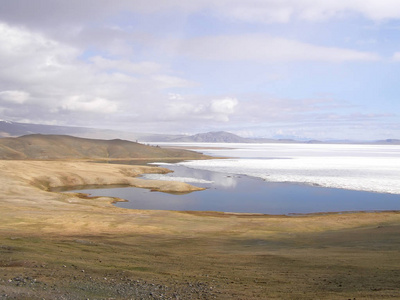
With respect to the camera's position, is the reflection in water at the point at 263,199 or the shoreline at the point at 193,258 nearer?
the shoreline at the point at 193,258

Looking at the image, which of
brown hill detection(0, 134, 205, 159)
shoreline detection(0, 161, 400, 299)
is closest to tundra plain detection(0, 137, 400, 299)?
shoreline detection(0, 161, 400, 299)

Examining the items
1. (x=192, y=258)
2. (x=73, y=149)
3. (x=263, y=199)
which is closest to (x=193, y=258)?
(x=192, y=258)

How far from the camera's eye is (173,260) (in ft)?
61.4

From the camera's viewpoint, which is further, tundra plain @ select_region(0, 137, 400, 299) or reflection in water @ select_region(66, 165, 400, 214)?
reflection in water @ select_region(66, 165, 400, 214)

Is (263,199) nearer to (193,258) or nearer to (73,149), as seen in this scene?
(193,258)

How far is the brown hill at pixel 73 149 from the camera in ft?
512

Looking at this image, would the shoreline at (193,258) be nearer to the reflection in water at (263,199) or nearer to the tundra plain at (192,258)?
the tundra plain at (192,258)

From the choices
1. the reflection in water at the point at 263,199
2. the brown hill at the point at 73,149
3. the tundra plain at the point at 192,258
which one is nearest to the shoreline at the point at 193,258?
the tundra plain at the point at 192,258

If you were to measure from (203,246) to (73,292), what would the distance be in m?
13.0

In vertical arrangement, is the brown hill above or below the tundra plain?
above

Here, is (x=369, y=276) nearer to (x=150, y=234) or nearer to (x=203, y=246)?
(x=203, y=246)

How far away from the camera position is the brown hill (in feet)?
512

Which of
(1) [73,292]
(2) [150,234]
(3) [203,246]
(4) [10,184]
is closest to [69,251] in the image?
(1) [73,292]

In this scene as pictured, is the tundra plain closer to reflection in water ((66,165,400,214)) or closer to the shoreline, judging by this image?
the shoreline
